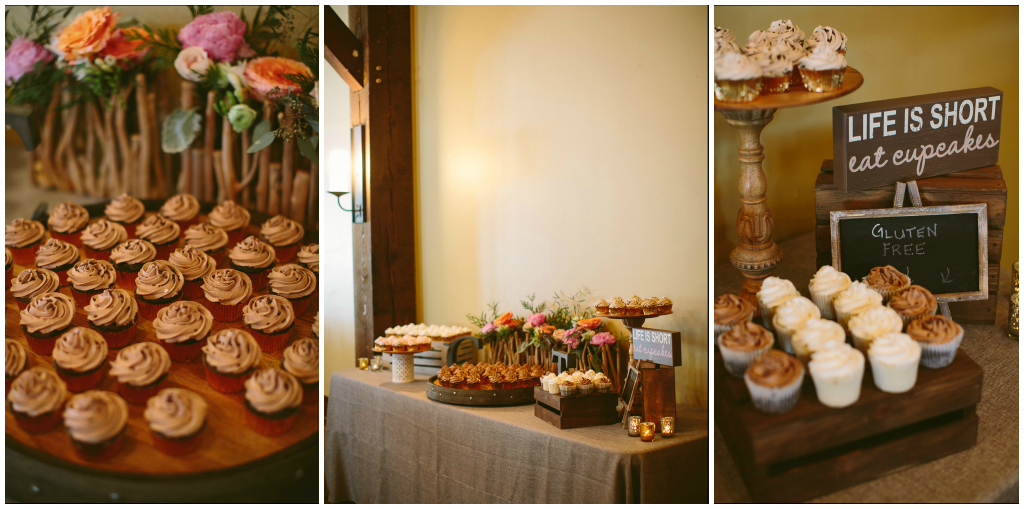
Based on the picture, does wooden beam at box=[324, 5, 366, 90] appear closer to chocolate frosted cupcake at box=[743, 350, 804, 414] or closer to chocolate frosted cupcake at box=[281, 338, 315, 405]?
chocolate frosted cupcake at box=[281, 338, 315, 405]

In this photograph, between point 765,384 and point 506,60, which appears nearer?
point 765,384

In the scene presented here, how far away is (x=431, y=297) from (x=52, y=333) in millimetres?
1783

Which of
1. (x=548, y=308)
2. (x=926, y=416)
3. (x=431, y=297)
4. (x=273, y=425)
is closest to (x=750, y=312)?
(x=926, y=416)

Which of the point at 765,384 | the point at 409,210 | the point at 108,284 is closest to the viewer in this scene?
the point at 765,384

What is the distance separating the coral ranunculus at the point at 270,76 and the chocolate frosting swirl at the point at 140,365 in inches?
26.3

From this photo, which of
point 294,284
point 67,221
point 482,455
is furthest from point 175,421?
point 482,455

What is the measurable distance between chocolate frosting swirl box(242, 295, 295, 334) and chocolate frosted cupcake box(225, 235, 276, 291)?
0.24ft

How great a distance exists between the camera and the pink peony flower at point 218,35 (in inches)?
55.4

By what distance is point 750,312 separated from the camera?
1.17 metres

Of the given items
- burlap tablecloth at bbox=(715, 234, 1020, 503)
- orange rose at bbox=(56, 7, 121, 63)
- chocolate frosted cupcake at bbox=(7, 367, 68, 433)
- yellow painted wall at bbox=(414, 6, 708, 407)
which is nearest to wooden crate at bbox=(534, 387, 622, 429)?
yellow painted wall at bbox=(414, 6, 708, 407)

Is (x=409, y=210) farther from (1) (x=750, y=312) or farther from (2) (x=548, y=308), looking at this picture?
(1) (x=750, y=312)

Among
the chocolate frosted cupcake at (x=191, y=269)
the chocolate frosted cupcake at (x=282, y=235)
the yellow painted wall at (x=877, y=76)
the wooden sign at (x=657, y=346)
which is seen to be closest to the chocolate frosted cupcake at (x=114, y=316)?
the chocolate frosted cupcake at (x=191, y=269)

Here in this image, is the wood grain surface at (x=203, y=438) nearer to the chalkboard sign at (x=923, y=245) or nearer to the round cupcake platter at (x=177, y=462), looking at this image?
the round cupcake platter at (x=177, y=462)

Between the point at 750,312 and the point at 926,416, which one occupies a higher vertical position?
the point at 750,312
